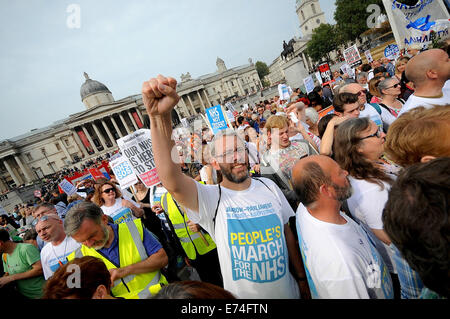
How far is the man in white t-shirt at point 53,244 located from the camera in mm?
2709

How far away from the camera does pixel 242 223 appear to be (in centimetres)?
169

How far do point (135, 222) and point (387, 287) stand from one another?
2080mm

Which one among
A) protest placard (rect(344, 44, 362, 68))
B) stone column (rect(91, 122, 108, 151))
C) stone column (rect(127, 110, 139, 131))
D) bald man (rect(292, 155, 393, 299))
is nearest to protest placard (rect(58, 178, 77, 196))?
bald man (rect(292, 155, 393, 299))

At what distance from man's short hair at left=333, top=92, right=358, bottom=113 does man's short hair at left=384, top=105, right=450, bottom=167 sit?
164 centimetres

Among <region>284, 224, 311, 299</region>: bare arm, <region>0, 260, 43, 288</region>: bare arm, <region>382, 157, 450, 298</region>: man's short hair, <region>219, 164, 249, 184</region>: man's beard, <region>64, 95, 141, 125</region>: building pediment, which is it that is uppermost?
<region>64, 95, 141, 125</region>: building pediment

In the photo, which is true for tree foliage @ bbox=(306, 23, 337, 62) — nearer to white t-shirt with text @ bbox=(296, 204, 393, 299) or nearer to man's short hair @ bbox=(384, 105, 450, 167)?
man's short hair @ bbox=(384, 105, 450, 167)

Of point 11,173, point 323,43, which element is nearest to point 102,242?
point 323,43

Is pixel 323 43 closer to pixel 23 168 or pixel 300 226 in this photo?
pixel 300 226

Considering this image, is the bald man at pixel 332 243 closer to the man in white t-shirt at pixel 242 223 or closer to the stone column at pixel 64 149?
the man in white t-shirt at pixel 242 223

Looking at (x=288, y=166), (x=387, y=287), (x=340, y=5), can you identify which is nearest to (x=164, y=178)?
(x=387, y=287)

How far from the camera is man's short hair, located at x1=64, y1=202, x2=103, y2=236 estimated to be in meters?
1.93

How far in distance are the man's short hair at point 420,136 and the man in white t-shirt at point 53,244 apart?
3505mm

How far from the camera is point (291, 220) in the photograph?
1.97m
